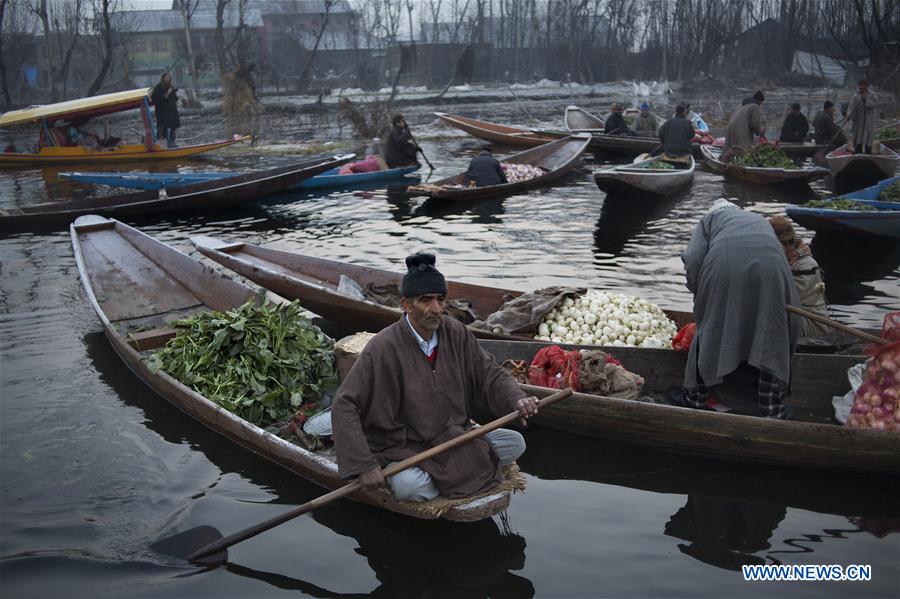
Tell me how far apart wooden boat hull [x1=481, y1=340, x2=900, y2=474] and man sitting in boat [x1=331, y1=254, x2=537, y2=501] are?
46.2 inches

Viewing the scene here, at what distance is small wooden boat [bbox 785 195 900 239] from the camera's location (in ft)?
30.2

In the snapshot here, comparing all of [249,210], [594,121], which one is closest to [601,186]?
[249,210]

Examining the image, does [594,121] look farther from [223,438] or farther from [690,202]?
[223,438]

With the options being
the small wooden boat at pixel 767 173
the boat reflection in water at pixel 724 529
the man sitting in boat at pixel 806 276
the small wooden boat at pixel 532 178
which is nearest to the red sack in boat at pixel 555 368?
the boat reflection in water at pixel 724 529

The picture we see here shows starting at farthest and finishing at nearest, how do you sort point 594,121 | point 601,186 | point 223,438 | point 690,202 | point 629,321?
point 594,121, point 690,202, point 601,186, point 629,321, point 223,438

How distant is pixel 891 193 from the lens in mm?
10680

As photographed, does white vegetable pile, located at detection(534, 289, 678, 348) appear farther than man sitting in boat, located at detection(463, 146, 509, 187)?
No

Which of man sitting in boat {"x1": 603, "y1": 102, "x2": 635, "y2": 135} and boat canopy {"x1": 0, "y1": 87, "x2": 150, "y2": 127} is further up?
boat canopy {"x1": 0, "y1": 87, "x2": 150, "y2": 127}

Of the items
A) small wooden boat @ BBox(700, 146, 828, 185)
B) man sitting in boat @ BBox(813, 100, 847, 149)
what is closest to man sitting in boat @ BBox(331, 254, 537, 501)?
small wooden boat @ BBox(700, 146, 828, 185)

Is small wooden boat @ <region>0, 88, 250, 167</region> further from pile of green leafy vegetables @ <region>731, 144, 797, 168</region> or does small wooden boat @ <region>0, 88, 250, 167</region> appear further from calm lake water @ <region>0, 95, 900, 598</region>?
pile of green leafy vegetables @ <region>731, 144, 797, 168</region>

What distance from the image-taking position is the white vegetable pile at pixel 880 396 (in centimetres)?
452

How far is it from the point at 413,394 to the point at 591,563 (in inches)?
50.4

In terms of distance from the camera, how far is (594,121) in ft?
74.5

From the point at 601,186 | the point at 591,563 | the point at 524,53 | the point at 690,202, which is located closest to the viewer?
the point at 591,563
